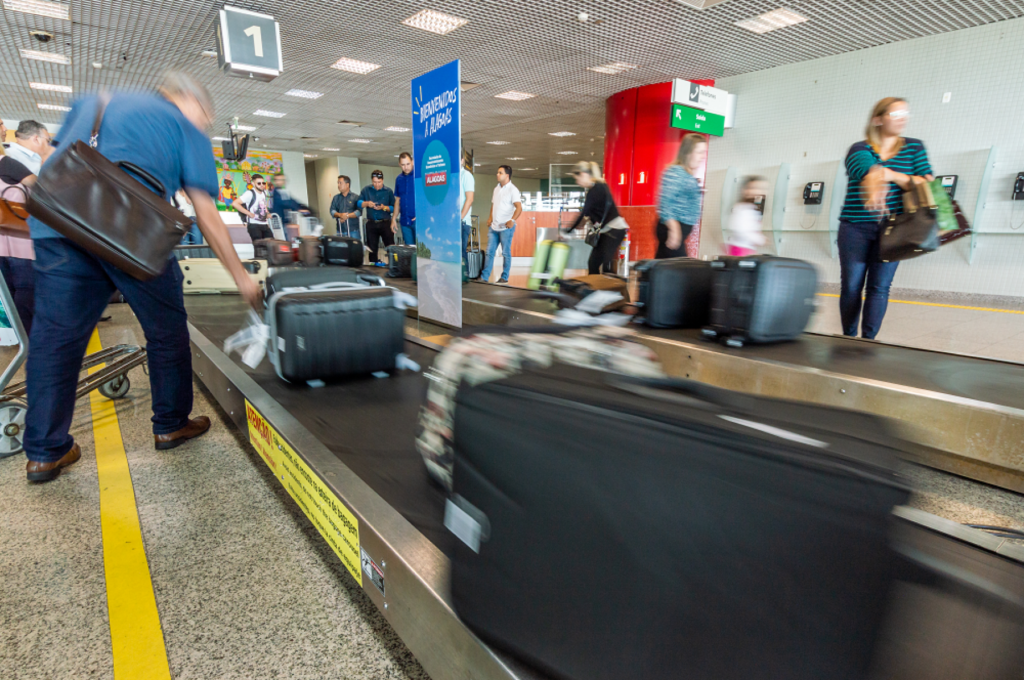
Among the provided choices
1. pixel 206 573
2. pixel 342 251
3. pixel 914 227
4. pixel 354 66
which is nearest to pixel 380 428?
pixel 206 573

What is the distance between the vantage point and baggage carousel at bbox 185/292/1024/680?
1.99 ft

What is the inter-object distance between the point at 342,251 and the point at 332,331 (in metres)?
5.22

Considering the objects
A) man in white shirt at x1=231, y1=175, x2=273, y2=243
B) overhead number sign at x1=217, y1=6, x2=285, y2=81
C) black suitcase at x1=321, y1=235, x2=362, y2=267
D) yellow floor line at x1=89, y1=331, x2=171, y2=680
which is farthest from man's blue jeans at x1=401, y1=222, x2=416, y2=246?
yellow floor line at x1=89, y1=331, x2=171, y2=680

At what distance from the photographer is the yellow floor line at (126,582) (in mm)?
1189

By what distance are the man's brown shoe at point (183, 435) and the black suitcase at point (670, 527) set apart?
79.5 inches

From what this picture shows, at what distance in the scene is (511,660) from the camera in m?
0.85

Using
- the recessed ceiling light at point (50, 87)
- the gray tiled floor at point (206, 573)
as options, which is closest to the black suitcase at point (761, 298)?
the gray tiled floor at point (206, 573)

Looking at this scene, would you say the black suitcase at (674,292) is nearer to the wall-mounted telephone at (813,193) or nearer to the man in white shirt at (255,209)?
the wall-mounted telephone at (813,193)

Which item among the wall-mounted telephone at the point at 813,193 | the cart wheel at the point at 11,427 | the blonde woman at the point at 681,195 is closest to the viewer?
the cart wheel at the point at 11,427

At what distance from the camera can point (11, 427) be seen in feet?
7.26

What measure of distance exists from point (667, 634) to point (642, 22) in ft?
26.3

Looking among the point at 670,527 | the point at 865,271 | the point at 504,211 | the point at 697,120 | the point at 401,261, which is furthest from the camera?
the point at 697,120

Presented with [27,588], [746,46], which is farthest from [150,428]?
[746,46]

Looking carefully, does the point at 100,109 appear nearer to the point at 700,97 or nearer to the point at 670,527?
the point at 670,527
